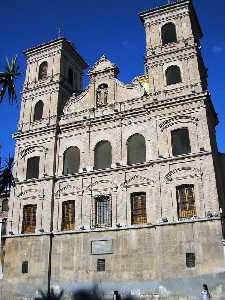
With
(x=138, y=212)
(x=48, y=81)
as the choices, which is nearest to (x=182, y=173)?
(x=138, y=212)

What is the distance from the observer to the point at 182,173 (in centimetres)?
2216

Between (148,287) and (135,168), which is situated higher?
(135,168)

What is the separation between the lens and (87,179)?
25.0 m

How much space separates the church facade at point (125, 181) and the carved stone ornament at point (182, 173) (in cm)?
6

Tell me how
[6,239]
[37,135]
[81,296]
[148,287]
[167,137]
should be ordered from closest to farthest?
[148,287]
[81,296]
[167,137]
[6,239]
[37,135]

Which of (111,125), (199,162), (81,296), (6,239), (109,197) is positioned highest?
(111,125)

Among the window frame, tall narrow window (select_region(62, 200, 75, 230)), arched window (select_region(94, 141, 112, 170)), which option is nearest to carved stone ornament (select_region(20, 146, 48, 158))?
arched window (select_region(94, 141, 112, 170))

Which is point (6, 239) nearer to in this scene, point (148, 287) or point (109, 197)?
point (109, 197)

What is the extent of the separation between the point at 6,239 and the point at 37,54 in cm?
1555

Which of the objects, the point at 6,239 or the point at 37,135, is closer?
the point at 6,239

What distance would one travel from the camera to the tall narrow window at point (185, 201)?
21.4 m

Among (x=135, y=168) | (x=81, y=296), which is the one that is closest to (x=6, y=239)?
(x=81, y=296)

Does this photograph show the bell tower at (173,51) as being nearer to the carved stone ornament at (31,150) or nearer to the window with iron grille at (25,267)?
the carved stone ornament at (31,150)

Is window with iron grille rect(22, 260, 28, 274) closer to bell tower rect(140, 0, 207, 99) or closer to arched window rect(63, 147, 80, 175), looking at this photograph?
arched window rect(63, 147, 80, 175)
